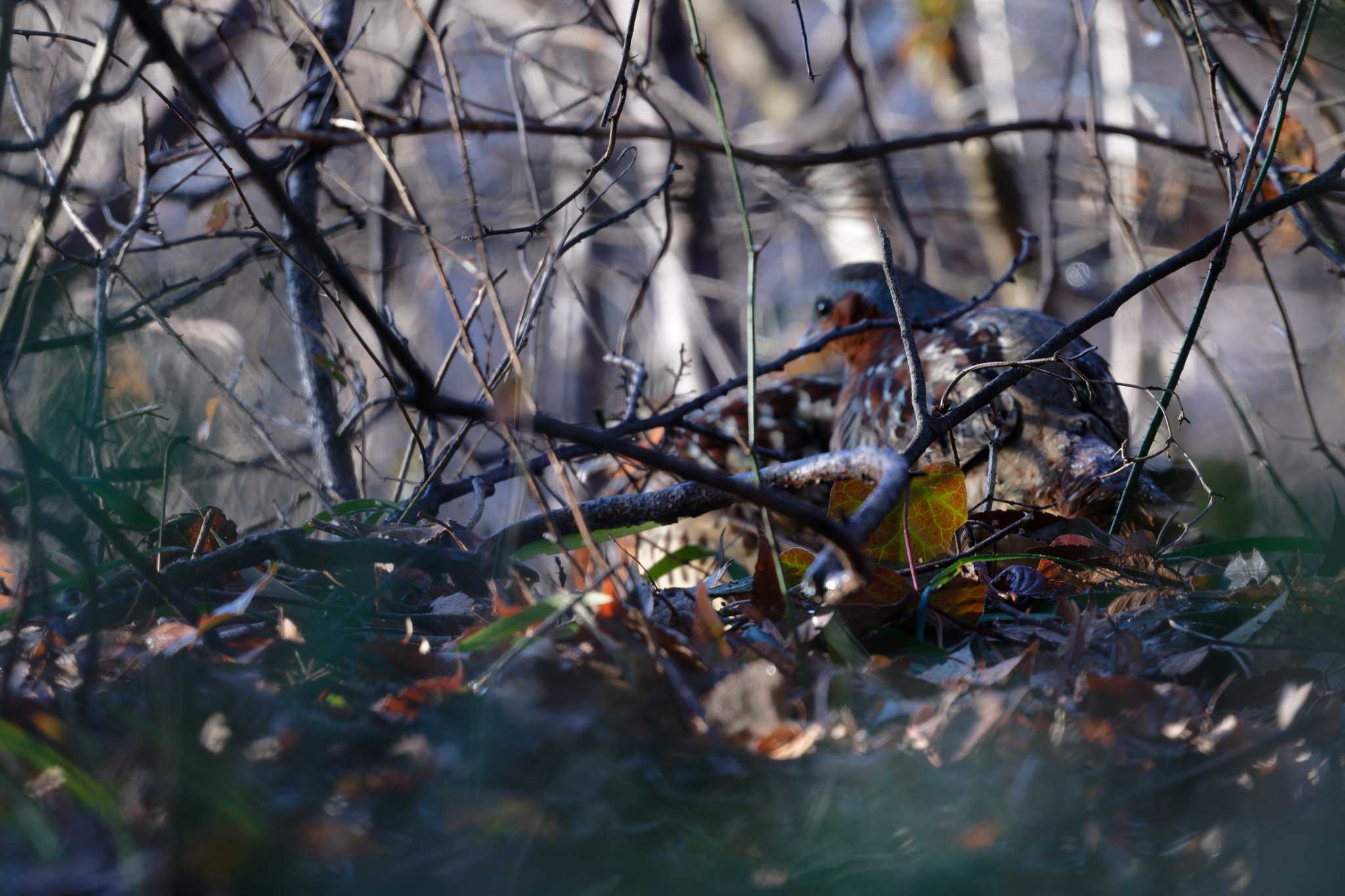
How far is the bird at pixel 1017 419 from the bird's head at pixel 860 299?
0.47m

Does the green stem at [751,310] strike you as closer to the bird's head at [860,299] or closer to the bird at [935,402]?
the bird at [935,402]

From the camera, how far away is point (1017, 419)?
2.46 meters

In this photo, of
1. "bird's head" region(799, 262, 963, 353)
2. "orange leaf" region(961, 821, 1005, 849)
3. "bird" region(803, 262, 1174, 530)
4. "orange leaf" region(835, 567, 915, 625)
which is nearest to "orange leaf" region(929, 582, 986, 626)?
"orange leaf" region(835, 567, 915, 625)

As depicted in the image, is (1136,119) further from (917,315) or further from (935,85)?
(917,315)

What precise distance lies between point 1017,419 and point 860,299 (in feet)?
4.50

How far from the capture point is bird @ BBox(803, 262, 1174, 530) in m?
2.19

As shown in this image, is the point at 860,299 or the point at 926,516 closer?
the point at 926,516

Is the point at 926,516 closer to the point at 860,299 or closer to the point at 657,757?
the point at 657,757

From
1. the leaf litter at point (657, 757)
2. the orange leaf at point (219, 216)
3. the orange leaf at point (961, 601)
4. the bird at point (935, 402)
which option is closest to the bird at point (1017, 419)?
the bird at point (935, 402)

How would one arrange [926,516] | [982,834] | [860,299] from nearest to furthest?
[982,834]
[926,516]
[860,299]

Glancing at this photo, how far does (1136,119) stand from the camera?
580 cm

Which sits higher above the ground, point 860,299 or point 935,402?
point 860,299

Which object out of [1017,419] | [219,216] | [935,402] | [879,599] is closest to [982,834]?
[879,599]

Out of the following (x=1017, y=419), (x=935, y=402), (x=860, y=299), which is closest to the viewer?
(x=935, y=402)
